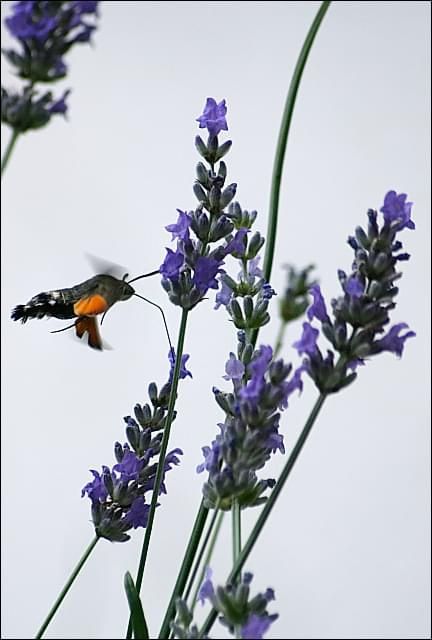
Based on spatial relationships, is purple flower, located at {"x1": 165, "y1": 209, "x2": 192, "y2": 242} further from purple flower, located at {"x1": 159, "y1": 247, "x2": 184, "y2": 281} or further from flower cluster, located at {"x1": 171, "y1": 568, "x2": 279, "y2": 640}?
flower cluster, located at {"x1": 171, "y1": 568, "x2": 279, "y2": 640}

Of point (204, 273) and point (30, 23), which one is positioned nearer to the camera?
point (30, 23)

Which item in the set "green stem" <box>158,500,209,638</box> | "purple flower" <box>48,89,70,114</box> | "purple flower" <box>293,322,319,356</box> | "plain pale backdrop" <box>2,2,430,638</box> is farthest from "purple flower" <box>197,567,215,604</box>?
"plain pale backdrop" <box>2,2,430,638</box>

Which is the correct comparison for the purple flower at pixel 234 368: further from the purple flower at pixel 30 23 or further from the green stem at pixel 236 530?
the purple flower at pixel 30 23

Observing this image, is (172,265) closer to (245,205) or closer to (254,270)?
(254,270)

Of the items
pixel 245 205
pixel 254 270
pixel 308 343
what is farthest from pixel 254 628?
pixel 245 205

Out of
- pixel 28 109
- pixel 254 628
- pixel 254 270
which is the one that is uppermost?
pixel 254 270

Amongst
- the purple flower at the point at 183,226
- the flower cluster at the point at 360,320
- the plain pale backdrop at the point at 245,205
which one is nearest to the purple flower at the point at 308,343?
the flower cluster at the point at 360,320
